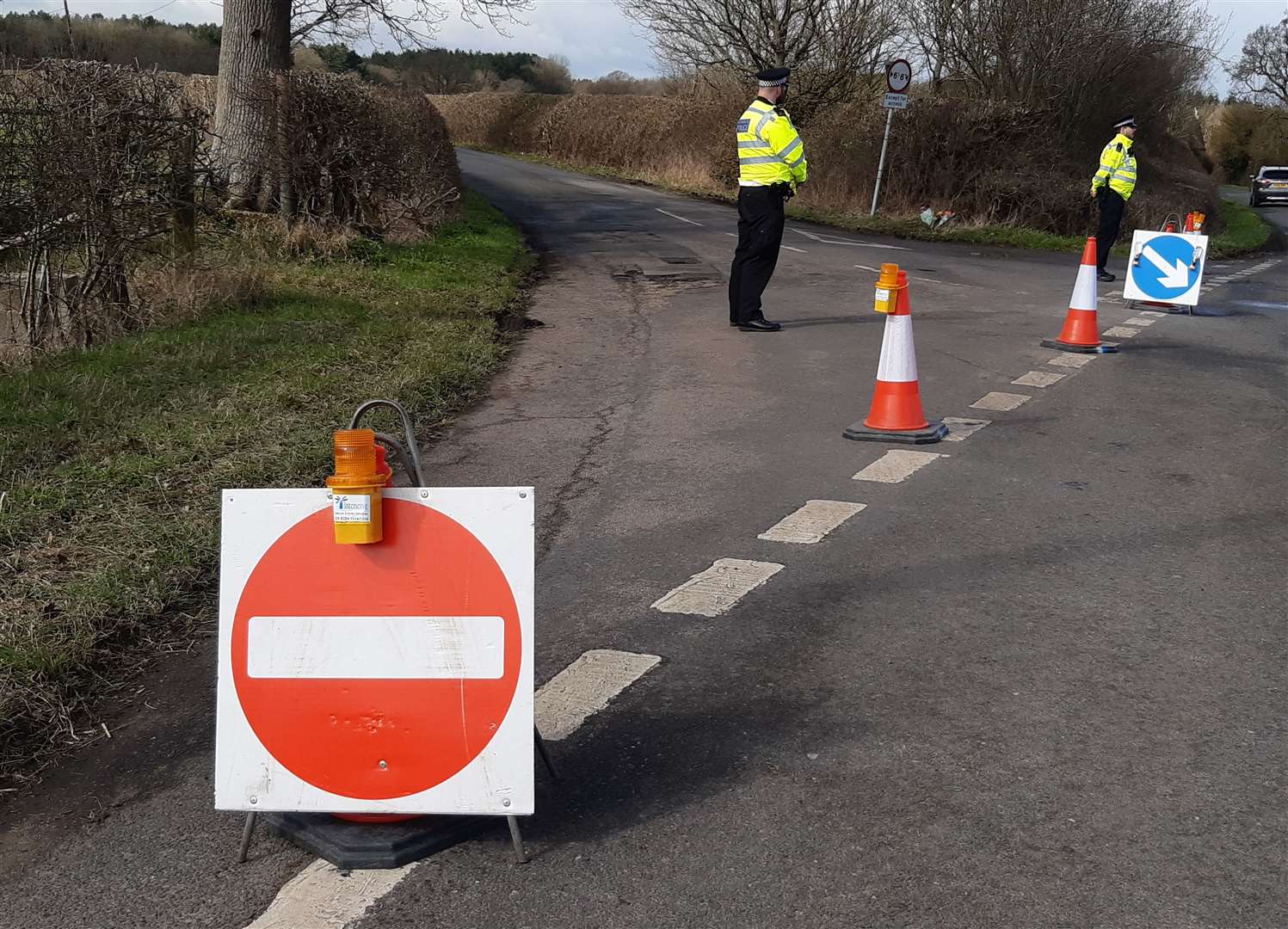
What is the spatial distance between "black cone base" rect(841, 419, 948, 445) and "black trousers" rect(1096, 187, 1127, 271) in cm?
999

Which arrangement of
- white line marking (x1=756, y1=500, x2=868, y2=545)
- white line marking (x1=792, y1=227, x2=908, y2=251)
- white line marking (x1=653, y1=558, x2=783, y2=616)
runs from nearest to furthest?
white line marking (x1=653, y1=558, x2=783, y2=616) → white line marking (x1=756, y1=500, x2=868, y2=545) → white line marking (x1=792, y1=227, x2=908, y2=251)

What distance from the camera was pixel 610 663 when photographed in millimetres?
4402

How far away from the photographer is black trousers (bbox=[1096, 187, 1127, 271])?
16.7 meters

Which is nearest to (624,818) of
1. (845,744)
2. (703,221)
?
(845,744)

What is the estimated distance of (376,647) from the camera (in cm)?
324

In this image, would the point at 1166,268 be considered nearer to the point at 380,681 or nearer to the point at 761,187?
the point at 761,187

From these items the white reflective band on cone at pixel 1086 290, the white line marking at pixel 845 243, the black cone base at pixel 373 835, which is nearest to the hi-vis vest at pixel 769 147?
the white reflective band on cone at pixel 1086 290

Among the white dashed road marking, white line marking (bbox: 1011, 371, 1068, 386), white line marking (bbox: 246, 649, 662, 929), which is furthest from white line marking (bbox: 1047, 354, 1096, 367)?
white line marking (bbox: 246, 649, 662, 929)

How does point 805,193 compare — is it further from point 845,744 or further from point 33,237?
point 845,744

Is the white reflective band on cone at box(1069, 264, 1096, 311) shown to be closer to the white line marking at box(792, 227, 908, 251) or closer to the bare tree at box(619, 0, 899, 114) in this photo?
the white line marking at box(792, 227, 908, 251)

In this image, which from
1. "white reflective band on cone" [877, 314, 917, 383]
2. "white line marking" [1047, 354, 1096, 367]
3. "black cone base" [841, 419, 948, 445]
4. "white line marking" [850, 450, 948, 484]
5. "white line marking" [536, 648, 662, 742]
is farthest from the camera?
"white line marking" [1047, 354, 1096, 367]

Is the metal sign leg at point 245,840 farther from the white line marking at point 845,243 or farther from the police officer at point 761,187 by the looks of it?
the white line marking at point 845,243

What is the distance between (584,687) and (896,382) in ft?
13.4

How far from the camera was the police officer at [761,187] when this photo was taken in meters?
11.3
